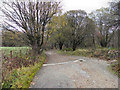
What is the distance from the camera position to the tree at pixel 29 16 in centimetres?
595

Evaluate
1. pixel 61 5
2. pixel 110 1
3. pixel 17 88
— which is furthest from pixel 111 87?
pixel 61 5

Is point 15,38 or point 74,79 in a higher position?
point 15,38

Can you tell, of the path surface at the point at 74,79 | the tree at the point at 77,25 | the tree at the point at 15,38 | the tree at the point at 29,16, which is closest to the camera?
the path surface at the point at 74,79

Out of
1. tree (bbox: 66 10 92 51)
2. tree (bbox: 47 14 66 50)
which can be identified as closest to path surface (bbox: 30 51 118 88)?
tree (bbox: 47 14 66 50)

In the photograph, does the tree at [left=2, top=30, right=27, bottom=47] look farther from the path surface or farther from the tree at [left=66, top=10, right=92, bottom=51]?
the tree at [left=66, top=10, right=92, bottom=51]

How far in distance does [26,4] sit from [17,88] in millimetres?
6737

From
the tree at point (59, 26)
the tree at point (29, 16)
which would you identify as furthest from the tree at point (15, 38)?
the tree at point (59, 26)

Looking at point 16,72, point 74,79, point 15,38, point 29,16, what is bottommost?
point 74,79

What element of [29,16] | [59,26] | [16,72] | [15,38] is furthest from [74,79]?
[59,26]

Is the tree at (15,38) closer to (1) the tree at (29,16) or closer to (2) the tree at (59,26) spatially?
(1) the tree at (29,16)

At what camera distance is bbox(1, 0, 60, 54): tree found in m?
5.95

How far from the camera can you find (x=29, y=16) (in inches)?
249

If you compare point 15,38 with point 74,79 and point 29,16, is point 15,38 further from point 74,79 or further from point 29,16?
point 74,79

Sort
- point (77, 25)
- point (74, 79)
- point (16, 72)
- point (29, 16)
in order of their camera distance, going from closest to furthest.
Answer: point (16, 72), point (74, 79), point (29, 16), point (77, 25)
